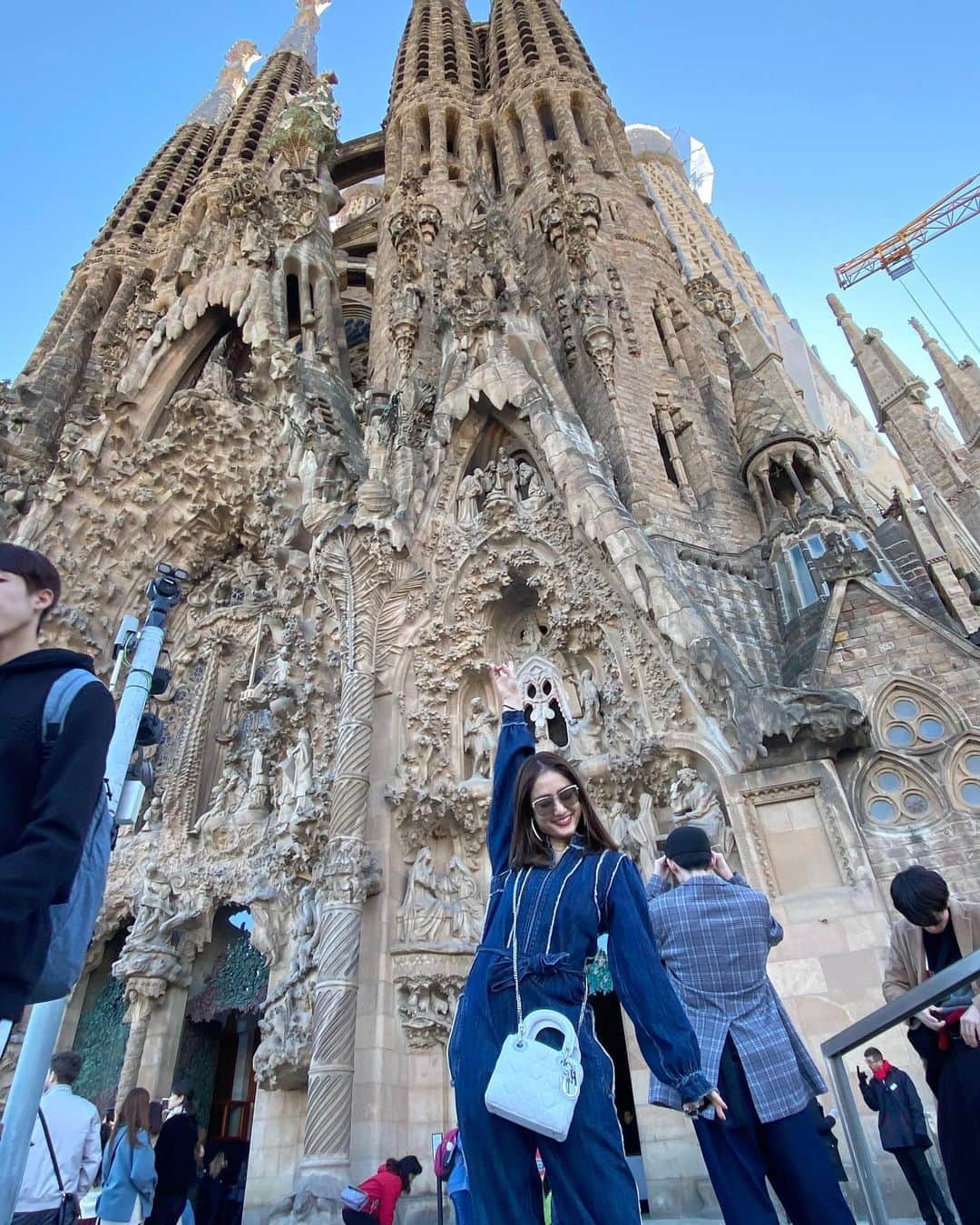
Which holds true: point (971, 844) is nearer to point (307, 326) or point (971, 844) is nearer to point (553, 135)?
point (307, 326)

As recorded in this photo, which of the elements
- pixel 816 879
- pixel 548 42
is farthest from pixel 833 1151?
pixel 548 42

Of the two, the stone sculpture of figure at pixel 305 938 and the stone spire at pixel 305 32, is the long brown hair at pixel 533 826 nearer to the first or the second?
the stone sculpture of figure at pixel 305 938

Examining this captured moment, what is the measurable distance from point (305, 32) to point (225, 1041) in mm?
42882

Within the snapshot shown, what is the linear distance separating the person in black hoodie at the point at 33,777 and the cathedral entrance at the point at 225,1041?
924cm

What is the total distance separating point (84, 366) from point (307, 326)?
26.2 ft

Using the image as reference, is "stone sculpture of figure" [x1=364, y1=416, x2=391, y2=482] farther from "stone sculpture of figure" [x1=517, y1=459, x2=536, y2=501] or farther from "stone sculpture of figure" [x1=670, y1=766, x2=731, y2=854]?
"stone sculpture of figure" [x1=670, y1=766, x2=731, y2=854]

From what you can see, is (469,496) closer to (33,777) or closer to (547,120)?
(33,777)

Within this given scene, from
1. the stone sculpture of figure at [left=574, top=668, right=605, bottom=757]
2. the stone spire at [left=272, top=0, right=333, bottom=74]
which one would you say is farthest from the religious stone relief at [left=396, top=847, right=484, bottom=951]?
the stone spire at [left=272, top=0, right=333, bottom=74]

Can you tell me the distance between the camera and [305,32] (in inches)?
1489

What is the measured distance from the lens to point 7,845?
4.39 ft

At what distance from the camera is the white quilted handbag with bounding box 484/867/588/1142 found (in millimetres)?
1440

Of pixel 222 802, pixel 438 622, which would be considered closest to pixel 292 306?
pixel 222 802

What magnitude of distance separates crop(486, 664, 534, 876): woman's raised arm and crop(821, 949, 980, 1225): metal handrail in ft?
3.58

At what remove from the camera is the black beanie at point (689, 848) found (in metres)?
2.41
